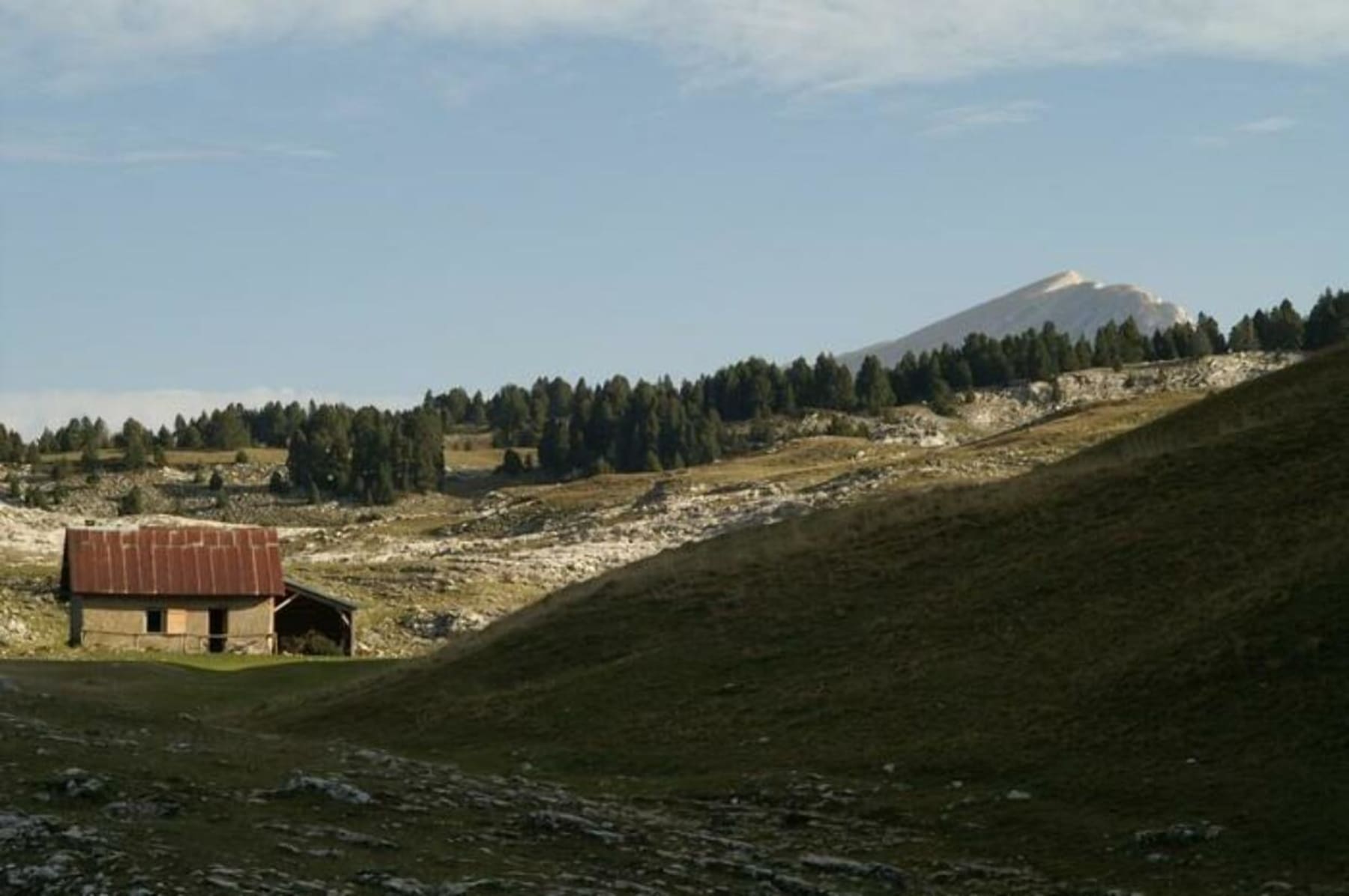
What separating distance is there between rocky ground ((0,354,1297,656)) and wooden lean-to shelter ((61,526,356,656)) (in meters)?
2.83

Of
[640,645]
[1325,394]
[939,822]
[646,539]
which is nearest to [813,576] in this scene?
[640,645]

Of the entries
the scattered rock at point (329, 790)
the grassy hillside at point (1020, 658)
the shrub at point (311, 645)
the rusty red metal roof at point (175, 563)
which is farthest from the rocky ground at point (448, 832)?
the shrub at point (311, 645)

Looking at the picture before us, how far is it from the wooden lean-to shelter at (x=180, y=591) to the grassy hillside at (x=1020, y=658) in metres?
30.2

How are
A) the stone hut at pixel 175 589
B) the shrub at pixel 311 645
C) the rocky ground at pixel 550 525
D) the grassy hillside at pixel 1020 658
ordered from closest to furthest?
the grassy hillside at pixel 1020 658
the stone hut at pixel 175 589
the shrub at pixel 311 645
the rocky ground at pixel 550 525

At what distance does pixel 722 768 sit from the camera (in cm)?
3216

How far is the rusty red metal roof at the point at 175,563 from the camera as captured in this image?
80.8m

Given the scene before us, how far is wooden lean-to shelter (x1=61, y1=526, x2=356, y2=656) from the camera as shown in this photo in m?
80.6

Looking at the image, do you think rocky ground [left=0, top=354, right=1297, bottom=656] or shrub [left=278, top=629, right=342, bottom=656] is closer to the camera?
shrub [left=278, top=629, right=342, bottom=656]

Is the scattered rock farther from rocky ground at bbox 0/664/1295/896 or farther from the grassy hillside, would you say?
the grassy hillside

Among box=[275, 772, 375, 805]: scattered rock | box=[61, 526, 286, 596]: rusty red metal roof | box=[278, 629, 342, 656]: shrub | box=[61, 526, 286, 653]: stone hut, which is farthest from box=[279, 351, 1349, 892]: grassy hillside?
box=[61, 526, 286, 653]: stone hut

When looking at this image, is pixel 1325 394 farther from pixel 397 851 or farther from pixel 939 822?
pixel 397 851

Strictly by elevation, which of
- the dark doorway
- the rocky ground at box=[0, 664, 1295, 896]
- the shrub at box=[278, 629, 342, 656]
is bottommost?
the shrub at box=[278, 629, 342, 656]

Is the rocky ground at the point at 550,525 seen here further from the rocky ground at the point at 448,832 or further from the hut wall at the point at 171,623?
the rocky ground at the point at 448,832

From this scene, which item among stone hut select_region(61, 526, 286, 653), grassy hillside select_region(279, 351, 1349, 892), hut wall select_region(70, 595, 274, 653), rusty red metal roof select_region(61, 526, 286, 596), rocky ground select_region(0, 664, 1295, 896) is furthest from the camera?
rusty red metal roof select_region(61, 526, 286, 596)
